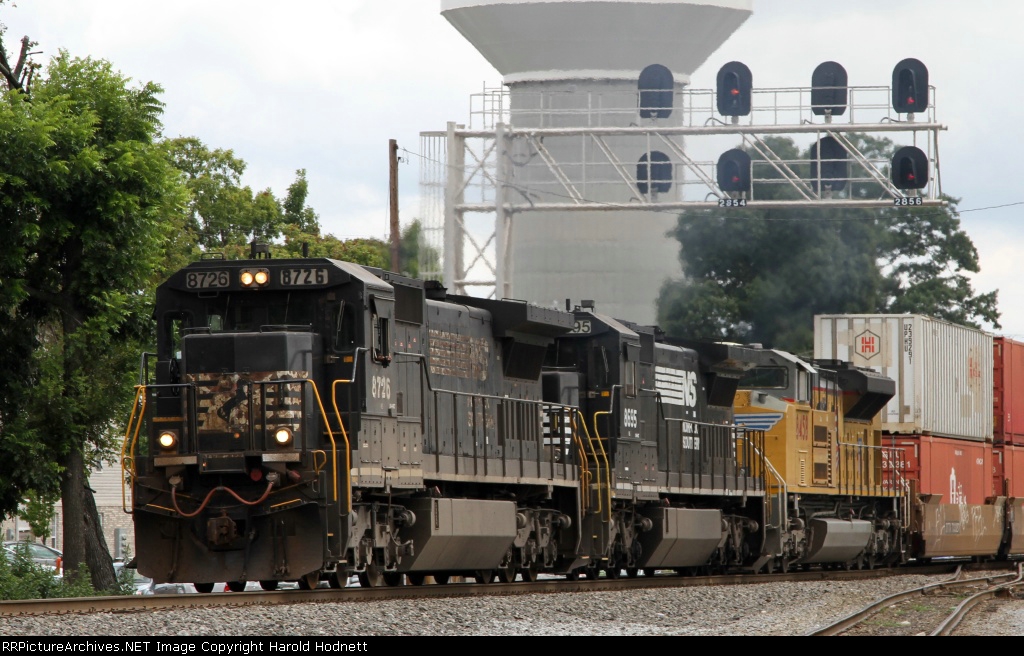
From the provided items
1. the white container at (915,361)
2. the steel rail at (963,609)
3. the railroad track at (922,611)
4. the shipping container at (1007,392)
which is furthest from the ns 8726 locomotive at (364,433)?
the shipping container at (1007,392)

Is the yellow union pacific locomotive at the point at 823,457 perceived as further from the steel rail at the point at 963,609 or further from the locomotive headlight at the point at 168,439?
the locomotive headlight at the point at 168,439

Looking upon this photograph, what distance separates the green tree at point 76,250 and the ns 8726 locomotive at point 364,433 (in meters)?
4.77

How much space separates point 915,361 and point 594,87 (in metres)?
28.1

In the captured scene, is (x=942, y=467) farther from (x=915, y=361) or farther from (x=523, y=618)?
(x=523, y=618)

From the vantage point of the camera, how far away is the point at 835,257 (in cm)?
4756

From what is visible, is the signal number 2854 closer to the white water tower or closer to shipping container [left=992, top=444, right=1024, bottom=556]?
shipping container [left=992, top=444, right=1024, bottom=556]

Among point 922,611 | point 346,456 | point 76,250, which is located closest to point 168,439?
point 346,456

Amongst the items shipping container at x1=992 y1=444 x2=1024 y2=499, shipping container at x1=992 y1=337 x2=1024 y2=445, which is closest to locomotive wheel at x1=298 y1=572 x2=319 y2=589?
shipping container at x1=992 y1=337 x2=1024 y2=445

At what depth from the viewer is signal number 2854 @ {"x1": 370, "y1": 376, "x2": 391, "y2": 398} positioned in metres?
14.8

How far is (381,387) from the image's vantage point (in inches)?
587

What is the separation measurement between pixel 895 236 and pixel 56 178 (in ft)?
134

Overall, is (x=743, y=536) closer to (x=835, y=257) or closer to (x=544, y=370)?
(x=544, y=370)

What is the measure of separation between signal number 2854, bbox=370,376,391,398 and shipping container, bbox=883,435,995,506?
45.3ft

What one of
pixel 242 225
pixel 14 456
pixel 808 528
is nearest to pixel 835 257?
pixel 242 225
